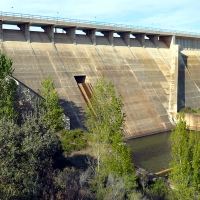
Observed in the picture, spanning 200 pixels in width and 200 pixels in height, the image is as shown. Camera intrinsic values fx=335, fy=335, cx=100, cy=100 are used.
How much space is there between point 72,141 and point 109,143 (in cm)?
602

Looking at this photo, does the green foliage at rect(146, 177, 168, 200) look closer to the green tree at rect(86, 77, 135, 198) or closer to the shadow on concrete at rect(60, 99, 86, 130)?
the green tree at rect(86, 77, 135, 198)

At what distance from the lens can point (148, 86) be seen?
3984cm

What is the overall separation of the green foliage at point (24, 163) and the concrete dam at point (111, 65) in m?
15.5

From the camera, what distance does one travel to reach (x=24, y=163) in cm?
1285

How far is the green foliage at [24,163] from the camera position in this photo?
470 inches

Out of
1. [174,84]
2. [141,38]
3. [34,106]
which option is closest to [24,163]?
[34,106]

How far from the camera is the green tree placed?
15.5 meters

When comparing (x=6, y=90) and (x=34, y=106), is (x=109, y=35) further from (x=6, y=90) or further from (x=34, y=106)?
(x=6, y=90)

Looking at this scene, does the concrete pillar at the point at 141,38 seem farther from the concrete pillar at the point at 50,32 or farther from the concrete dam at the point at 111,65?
the concrete pillar at the point at 50,32

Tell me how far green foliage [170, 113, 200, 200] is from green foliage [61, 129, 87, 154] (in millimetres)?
8067

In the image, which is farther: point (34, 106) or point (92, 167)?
point (34, 106)

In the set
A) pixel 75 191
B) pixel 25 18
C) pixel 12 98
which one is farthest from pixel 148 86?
pixel 75 191

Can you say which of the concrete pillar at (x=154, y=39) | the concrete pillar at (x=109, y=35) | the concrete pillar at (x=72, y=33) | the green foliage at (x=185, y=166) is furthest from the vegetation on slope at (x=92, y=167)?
the concrete pillar at (x=154, y=39)

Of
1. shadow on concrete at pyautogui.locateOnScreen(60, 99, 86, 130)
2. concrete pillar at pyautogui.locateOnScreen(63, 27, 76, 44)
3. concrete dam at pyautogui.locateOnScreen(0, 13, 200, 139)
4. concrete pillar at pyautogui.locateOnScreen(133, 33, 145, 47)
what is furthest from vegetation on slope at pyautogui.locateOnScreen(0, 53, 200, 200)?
concrete pillar at pyautogui.locateOnScreen(133, 33, 145, 47)
